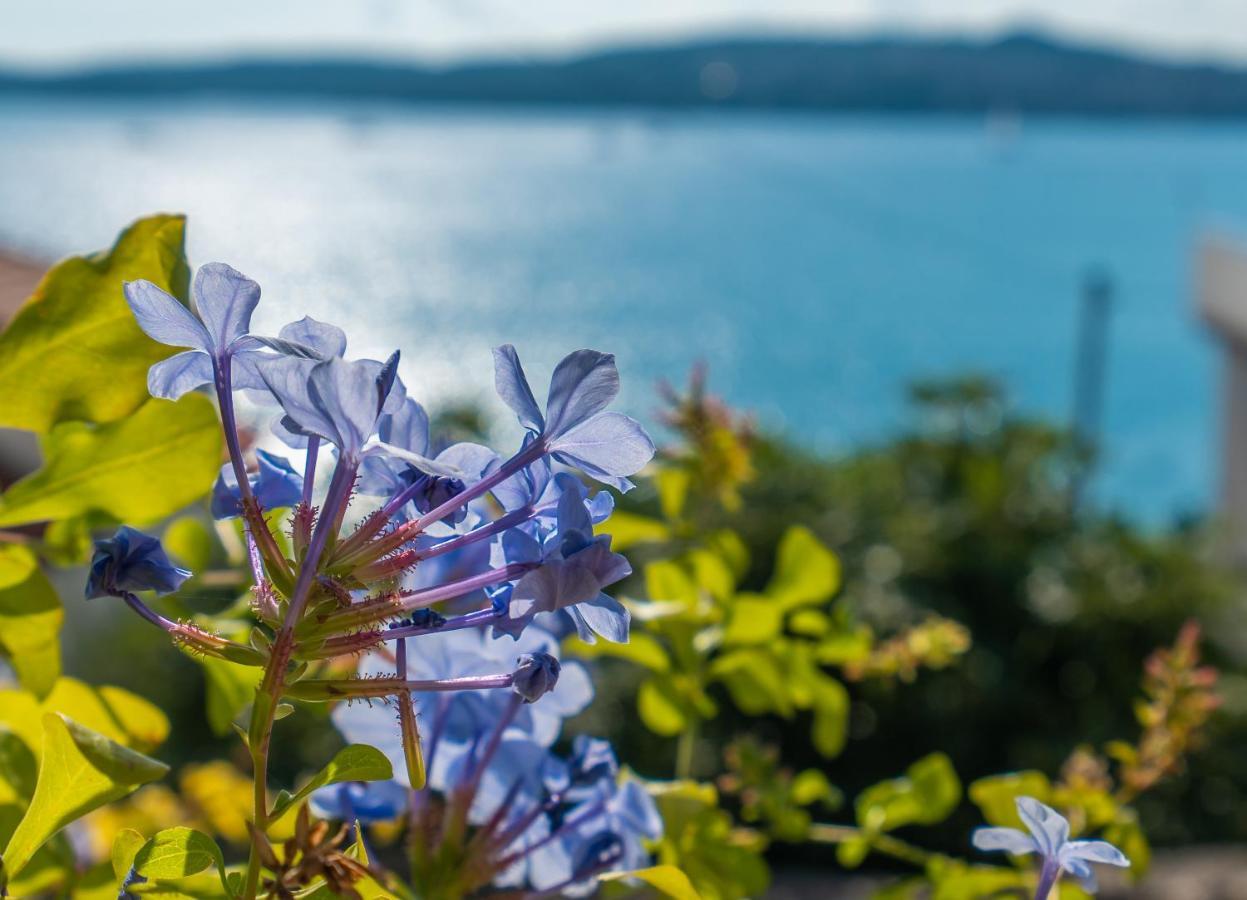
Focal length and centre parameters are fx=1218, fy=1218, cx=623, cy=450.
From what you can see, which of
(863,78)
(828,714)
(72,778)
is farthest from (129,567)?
(863,78)

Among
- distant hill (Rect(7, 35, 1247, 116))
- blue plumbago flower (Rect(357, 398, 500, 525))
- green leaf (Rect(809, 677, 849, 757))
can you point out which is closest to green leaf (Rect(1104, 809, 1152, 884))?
green leaf (Rect(809, 677, 849, 757))

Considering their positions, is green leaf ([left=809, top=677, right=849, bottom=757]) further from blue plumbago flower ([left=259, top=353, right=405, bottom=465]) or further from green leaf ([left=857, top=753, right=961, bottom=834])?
blue plumbago flower ([left=259, top=353, right=405, bottom=465])

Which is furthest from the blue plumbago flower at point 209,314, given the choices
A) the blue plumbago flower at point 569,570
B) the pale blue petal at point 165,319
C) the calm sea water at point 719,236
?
the calm sea water at point 719,236

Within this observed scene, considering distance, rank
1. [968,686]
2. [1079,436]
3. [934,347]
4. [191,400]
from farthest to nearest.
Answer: [934,347], [1079,436], [968,686], [191,400]

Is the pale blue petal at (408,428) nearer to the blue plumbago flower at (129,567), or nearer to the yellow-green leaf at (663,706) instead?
the blue plumbago flower at (129,567)

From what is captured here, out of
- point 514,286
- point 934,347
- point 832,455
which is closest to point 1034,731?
point 832,455

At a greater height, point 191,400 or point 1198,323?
point 191,400

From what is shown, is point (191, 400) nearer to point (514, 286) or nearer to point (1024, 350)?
point (1024, 350)
